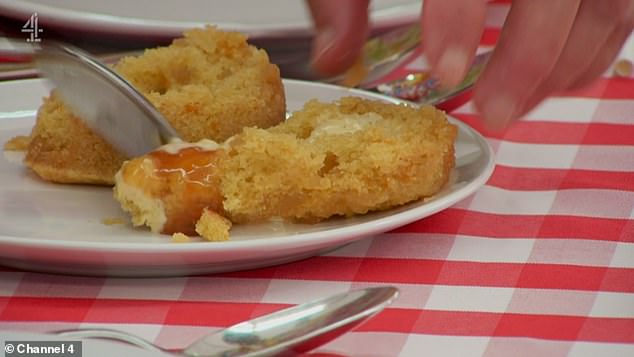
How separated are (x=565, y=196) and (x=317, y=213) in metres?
0.27

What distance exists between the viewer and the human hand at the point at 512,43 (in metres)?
0.76

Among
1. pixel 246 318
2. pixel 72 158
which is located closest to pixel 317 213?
pixel 246 318

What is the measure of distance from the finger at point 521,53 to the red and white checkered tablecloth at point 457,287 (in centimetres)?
14

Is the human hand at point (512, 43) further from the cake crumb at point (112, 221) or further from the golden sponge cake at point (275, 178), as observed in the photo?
the cake crumb at point (112, 221)

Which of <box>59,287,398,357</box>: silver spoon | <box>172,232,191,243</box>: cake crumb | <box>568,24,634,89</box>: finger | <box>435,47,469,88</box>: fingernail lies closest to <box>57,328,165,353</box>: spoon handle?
<box>59,287,398,357</box>: silver spoon

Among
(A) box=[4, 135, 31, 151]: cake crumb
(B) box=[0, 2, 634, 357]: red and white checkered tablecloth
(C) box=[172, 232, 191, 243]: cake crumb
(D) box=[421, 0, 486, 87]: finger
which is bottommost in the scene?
(B) box=[0, 2, 634, 357]: red and white checkered tablecloth

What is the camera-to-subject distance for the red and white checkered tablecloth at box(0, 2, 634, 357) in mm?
796

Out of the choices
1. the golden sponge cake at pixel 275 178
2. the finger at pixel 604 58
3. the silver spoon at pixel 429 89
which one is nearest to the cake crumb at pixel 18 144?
the golden sponge cake at pixel 275 178

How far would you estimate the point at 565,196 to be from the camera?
1059 mm

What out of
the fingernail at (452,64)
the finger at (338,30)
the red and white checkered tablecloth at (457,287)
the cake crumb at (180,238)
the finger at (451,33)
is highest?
the finger at (451,33)

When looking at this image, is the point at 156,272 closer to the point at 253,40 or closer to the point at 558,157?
the point at 558,157

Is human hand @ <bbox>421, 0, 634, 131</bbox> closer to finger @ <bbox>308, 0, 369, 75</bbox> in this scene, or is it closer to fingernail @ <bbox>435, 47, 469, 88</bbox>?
fingernail @ <bbox>435, 47, 469, 88</bbox>

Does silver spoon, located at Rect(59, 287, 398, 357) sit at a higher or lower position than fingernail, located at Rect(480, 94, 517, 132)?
lower

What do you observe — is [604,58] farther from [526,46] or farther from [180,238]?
[180,238]
